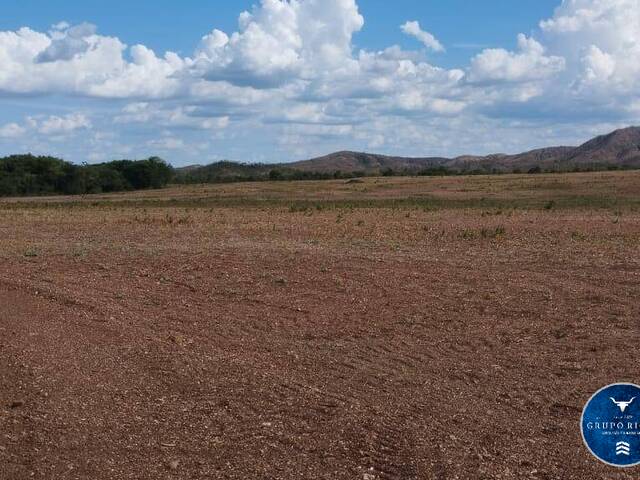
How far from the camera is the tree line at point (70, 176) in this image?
84869mm

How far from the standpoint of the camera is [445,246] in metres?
18.8

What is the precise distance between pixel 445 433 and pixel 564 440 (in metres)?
0.90

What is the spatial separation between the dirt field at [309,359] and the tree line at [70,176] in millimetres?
70512

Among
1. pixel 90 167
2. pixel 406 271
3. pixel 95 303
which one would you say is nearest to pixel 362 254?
pixel 406 271

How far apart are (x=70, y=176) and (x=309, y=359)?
82.2 metres

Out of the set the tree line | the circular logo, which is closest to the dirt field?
the circular logo

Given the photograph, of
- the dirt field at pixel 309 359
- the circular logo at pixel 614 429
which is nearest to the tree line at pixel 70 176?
the dirt field at pixel 309 359

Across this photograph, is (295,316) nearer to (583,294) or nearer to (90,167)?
(583,294)

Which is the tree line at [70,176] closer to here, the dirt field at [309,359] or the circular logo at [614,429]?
the dirt field at [309,359]

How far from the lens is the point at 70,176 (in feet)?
283

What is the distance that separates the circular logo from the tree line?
82.4m

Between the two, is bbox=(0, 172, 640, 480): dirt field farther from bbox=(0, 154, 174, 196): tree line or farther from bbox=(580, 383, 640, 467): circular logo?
bbox=(0, 154, 174, 196): tree line

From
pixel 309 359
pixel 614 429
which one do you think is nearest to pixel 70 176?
pixel 309 359

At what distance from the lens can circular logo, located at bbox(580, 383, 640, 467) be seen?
218 inches
